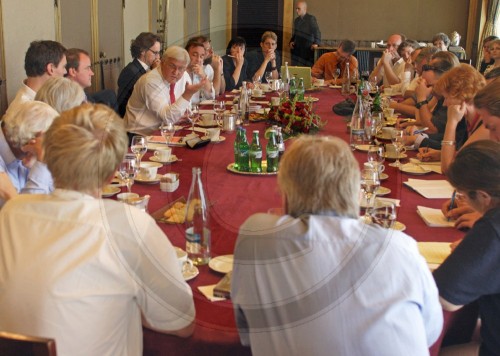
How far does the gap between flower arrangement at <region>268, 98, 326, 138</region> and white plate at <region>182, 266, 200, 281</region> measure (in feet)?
6.64

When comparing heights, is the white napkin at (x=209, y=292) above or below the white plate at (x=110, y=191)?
below

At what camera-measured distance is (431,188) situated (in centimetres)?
295

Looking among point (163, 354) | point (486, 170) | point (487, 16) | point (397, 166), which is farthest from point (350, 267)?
point (487, 16)

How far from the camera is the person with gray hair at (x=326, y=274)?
4.59 feet

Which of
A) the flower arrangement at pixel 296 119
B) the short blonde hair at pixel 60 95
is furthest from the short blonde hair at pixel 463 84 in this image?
the short blonde hair at pixel 60 95

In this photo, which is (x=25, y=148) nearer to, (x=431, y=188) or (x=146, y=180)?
(x=146, y=180)

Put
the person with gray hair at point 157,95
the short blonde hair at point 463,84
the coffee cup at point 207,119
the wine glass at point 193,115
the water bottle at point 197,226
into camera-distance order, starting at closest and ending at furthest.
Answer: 1. the water bottle at point 197,226
2. the short blonde hair at point 463,84
3. the wine glass at point 193,115
4. the coffee cup at point 207,119
5. the person with gray hair at point 157,95

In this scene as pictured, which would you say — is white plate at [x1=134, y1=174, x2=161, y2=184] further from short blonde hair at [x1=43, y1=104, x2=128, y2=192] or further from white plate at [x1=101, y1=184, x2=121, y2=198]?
short blonde hair at [x1=43, y1=104, x2=128, y2=192]

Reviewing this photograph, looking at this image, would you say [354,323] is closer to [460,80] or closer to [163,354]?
[163,354]

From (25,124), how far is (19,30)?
2.92 meters

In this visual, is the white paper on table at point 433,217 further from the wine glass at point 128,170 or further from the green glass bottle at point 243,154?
the wine glass at point 128,170

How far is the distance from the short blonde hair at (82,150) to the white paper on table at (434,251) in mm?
1073

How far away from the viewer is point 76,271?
4.75 feet

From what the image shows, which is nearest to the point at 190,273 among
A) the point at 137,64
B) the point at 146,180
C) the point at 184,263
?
the point at 184,263
